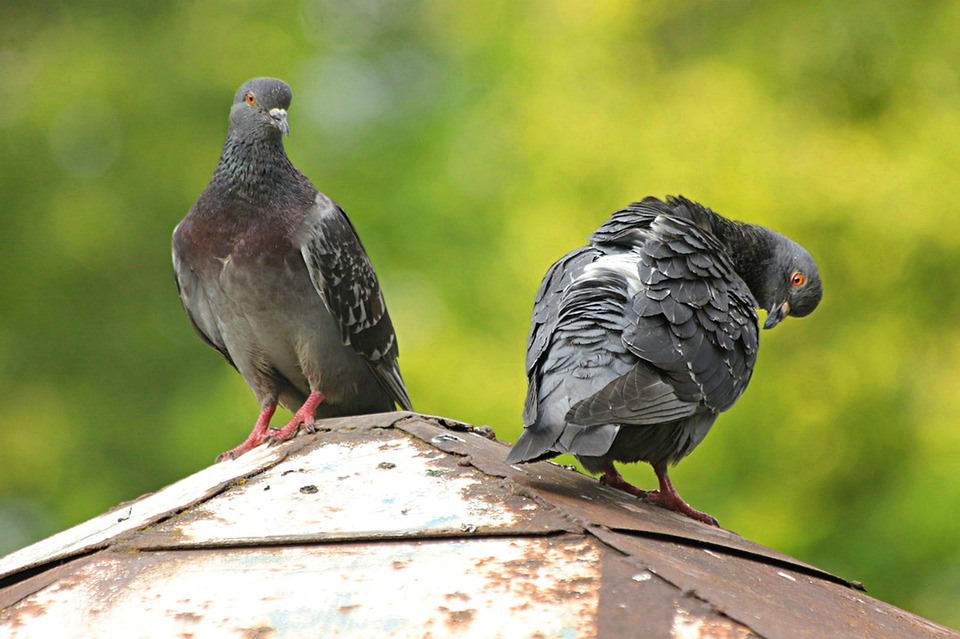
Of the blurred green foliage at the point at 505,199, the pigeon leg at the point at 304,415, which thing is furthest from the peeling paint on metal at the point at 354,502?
the blurred green foliage at the point at 505,199

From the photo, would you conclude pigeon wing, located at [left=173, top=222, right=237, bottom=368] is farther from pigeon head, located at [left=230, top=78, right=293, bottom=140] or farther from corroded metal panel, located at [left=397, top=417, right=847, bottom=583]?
corroded metal panel, located at [left=397, top=417, right=847, bottom=583]

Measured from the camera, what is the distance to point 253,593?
2586mm

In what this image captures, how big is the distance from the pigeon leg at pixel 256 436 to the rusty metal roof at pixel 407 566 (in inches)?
38.5

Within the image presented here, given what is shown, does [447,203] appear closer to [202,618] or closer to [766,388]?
[766,388]

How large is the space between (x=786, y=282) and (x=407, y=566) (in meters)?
3.13

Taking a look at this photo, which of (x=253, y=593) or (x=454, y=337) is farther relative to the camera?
(x=454, y=337)

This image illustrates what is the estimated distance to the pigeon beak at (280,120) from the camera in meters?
5.58

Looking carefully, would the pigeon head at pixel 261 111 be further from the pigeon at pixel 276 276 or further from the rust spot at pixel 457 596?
the rust spot at pixel 457 596

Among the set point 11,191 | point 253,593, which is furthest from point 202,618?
point 11,191

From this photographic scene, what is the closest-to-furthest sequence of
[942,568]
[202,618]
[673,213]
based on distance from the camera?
[202,618] < [673,213] < [942,568]

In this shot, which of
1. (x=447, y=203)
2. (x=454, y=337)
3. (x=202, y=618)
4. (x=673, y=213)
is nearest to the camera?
(x=202, y=618)

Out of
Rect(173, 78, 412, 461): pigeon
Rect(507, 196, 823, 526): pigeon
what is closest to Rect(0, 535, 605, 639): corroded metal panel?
Rect(507, 196, 823, 526): pigeon

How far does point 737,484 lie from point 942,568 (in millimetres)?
1345

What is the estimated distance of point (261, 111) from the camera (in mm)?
5691
